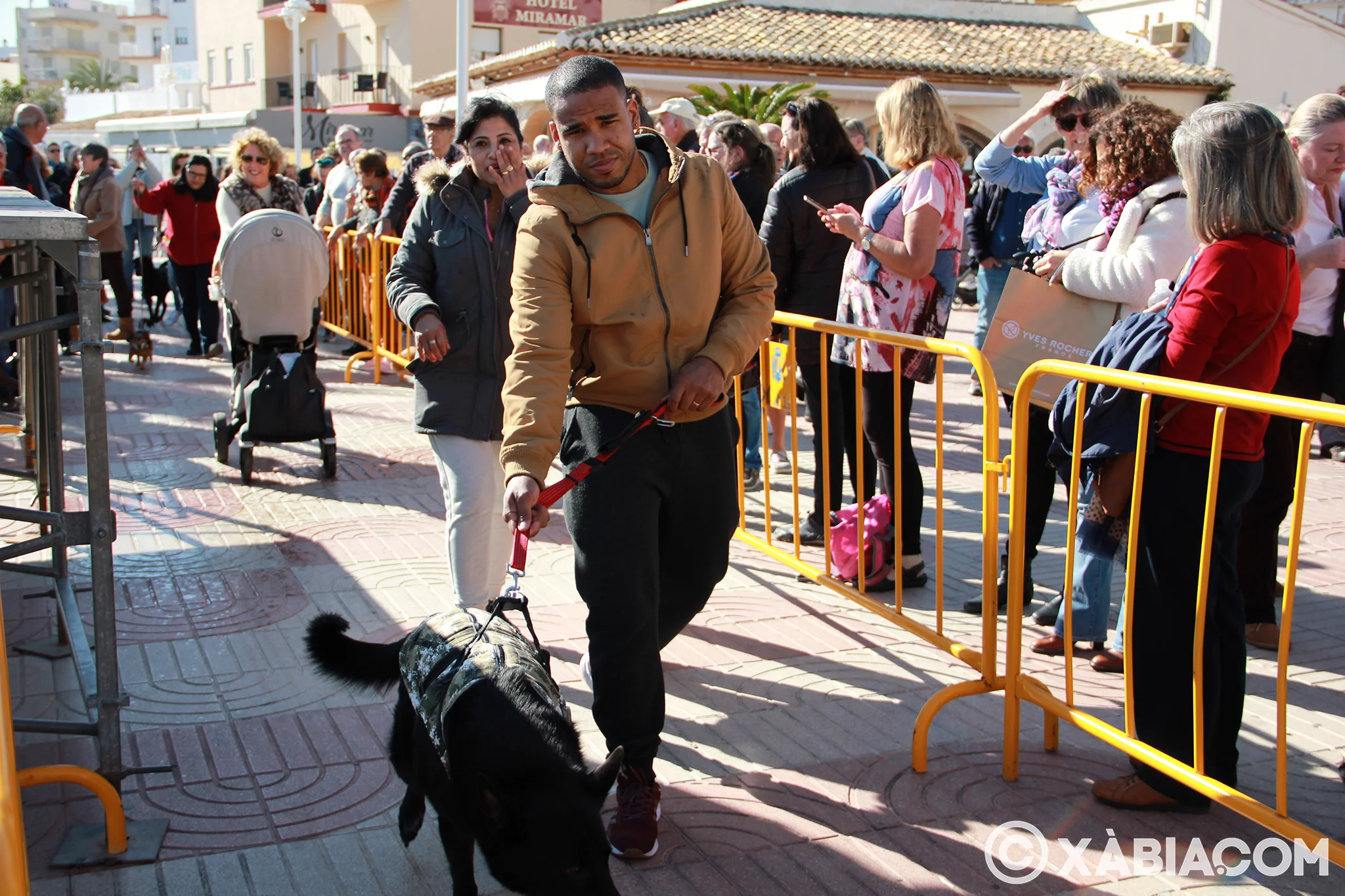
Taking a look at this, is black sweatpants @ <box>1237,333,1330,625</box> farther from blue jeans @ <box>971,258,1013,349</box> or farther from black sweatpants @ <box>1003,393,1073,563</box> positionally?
blue jeans @ <box>971,258,1013,349</box>

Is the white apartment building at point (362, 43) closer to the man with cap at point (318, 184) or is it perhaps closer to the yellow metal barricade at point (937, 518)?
the man with cap at point (318, 184)

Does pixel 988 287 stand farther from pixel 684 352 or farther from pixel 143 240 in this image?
pixel 143 240

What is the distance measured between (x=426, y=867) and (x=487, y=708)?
76 cm

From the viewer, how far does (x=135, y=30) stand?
10556 centimetres

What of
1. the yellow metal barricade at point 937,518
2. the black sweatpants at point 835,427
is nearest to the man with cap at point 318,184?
the black sweatpants at point 835,427

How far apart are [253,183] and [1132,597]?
7130 mm

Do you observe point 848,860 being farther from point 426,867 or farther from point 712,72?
point 712,72

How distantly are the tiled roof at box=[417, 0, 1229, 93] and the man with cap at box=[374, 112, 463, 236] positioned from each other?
60.6ft

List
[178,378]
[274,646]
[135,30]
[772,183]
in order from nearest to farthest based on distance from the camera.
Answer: [274,646] < [772,183] < [178,378] < [135,30]

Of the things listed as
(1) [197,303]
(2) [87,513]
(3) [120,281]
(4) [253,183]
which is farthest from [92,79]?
(2) [87,513]

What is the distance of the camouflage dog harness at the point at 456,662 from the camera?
2.63m

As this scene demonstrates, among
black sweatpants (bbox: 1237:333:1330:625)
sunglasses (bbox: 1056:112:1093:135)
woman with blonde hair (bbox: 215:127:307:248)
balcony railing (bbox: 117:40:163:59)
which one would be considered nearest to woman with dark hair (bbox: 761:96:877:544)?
sunglasses (bbox: 1056:112:1093:135)

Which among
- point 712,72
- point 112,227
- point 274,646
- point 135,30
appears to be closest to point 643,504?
point 274,646

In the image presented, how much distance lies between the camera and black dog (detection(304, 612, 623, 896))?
2355 mm
